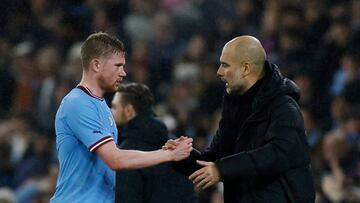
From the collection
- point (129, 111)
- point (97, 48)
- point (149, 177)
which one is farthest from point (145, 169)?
point (97, 48)

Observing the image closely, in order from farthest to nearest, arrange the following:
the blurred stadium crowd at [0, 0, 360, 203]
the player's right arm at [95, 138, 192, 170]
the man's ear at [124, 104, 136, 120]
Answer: the blurred stadium crowd at [0, 0, 360, 203] → the man's ear at [124, 104, 136, 120] → the player's right arm at [95, 138, 192, 170]

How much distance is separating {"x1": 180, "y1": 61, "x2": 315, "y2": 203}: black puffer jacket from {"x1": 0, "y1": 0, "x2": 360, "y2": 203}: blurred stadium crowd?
2938 millimetres

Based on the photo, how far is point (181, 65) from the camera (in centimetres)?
1107

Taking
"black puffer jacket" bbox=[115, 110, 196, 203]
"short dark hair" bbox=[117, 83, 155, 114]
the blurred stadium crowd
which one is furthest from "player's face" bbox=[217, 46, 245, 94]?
the blurred stadium crowd

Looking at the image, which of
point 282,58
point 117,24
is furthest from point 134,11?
point 282,58

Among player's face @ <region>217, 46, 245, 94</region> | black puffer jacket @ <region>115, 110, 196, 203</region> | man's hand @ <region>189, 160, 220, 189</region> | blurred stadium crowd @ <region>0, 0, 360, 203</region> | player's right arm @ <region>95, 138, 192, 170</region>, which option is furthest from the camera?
blurred stadium crowd @ <region>0, 0, 360, 203</region>

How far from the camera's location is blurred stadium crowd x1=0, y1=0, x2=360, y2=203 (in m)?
9.35

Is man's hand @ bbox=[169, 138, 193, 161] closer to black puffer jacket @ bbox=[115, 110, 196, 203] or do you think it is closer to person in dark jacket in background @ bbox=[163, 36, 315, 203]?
person in dark jacket in background @ bbox=[163, 36, 315, 203]

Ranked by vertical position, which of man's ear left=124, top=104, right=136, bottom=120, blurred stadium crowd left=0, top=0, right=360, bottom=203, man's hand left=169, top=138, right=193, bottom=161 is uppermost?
man's hand left=169, top=138, right=193, bottom=161

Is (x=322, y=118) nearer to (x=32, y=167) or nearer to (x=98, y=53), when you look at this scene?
(x=32, y=167)

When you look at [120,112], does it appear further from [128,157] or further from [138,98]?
[128,157]

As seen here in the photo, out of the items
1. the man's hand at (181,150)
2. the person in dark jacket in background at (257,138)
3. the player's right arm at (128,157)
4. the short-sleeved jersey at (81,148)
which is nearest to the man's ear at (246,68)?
the person in dark jacket in background at (257,138)

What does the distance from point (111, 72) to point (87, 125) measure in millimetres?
340

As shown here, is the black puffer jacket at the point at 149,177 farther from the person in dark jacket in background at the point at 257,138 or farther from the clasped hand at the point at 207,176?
the clasped hand at the point at 207,176
